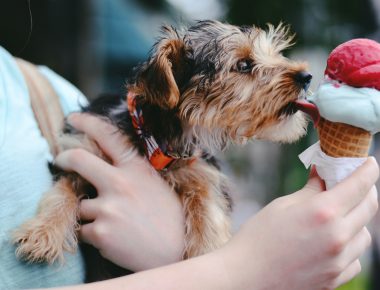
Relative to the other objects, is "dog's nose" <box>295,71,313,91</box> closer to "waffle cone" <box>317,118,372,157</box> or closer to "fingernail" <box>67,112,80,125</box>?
"waffle cone" <box>317,118,372,157</box>

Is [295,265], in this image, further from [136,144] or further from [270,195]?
[270,195]

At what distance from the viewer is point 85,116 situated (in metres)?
2.40

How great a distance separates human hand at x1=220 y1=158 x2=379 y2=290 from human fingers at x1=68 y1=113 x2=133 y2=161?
0.91 meters

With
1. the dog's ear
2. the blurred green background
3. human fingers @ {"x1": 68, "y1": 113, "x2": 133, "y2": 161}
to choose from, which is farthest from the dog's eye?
the blurred green background

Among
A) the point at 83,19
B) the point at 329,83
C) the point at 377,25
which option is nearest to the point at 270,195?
the point at 377,25

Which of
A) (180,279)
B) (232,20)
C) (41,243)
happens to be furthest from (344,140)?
(232,20)

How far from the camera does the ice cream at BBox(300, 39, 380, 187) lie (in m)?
1.36

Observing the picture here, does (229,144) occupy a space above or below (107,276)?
above

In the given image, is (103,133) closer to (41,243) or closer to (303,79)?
(41,243)

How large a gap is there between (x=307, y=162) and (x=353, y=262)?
0.31 m

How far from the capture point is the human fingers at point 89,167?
1.96 metres

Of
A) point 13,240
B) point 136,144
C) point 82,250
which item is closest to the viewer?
point 13,240

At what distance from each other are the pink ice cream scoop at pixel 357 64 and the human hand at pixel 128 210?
840 mm

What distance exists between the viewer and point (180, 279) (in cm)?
136
